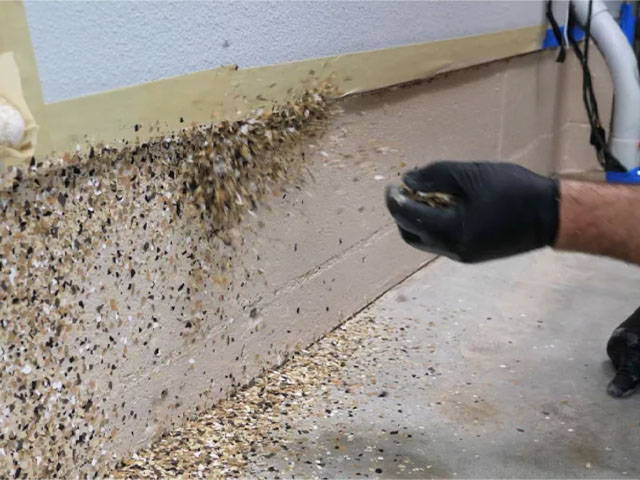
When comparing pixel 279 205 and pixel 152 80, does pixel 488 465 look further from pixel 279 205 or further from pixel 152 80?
pixel 152 80

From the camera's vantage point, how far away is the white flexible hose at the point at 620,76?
3500 mm

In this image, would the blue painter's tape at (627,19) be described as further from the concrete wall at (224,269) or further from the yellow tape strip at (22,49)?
the yellow tape strip at (22,49)

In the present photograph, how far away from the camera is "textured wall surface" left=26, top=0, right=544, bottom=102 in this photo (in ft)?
4.66

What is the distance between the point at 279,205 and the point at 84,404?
84cm

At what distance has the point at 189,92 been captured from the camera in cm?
172

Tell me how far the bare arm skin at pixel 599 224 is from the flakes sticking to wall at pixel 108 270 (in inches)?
35.8

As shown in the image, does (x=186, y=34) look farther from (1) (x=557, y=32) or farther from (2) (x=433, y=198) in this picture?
(1) (x=557, y=32)

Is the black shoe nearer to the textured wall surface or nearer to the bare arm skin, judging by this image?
the bare arm skin

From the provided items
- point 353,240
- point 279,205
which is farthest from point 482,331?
point 279,205

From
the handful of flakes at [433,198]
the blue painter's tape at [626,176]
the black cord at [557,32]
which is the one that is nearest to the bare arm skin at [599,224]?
the handful of flakes at [433,198]

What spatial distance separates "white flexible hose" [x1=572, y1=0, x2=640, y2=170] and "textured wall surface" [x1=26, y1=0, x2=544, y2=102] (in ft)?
4.56

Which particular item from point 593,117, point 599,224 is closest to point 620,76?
point 593,117

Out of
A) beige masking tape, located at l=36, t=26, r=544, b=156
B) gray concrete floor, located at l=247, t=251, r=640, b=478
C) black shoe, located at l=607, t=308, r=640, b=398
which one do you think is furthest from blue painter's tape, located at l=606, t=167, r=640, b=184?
black shoe, located at l=607, t=308, r=640, b=398

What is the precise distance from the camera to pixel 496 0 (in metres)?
3.17
